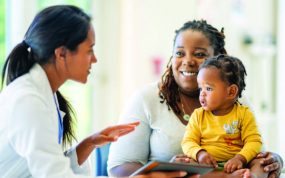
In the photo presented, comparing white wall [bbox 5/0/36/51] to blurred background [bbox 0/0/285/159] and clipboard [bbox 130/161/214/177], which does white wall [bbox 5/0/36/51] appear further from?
clipboard [bbox 130/161/214/177]

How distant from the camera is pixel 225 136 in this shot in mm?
1713

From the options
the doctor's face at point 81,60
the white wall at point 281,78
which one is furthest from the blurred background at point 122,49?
the doctor's face at point 81,60

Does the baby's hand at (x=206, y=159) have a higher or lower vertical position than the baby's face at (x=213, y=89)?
lower

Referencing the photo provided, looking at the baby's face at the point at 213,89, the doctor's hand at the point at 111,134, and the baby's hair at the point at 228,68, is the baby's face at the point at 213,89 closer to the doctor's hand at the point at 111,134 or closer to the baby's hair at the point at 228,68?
the baby's hair at the point at 228,68

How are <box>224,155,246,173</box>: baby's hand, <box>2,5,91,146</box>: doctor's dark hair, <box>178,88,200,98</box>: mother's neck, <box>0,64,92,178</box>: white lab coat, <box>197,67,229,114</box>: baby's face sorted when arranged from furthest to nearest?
<box>178,88,200,98</box>: mother's neck, <box>197,67,229,114</box>: baby's face, <box>224,155,246,173</box>: baby's hand, <box>2,5,91,146</box>: doctor's dark hair, <box>0,64,92,178</box>: white lab coat

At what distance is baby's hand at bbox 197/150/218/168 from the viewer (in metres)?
1.64

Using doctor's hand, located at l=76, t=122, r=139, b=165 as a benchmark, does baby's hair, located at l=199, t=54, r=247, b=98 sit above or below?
above

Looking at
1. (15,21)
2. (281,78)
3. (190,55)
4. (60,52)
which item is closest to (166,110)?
(190,55)

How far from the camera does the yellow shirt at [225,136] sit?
1708 mm

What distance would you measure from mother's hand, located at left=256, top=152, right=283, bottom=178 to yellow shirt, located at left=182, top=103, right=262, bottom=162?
37mm

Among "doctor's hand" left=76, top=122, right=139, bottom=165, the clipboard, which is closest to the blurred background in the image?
"doctor's hand" left=76, top=122, right=139, bottom=165

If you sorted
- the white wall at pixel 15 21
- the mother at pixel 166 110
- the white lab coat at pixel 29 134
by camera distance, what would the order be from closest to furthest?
the white lab coat at pixel 29 134 < the mother at pixel 166 110 < the white wall at pixel 15 21

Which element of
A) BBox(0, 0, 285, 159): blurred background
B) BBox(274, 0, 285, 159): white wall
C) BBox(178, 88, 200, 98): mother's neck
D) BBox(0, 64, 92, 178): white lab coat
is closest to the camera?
BBox(0, 64, 92, 178): white lab coat

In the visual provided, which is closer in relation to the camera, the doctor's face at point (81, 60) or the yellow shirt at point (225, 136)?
the doctor's face at point (81, 60)
